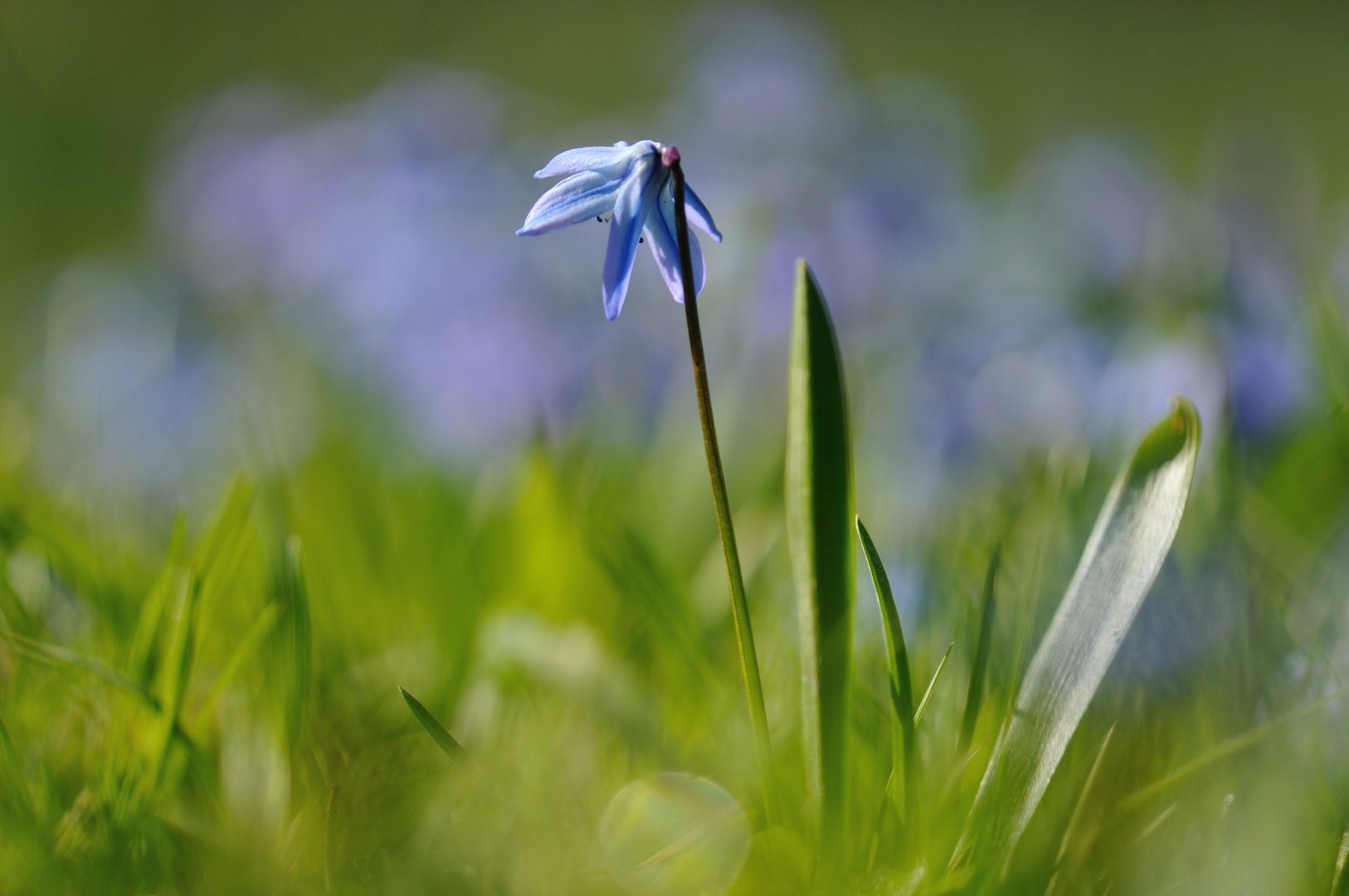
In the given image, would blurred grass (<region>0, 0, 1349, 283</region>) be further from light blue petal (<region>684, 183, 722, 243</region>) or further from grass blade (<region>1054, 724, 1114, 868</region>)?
grass blade (<region>1054, 724, 1114, 868</region>)

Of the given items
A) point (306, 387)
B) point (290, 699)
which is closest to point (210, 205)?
point (306, 387)

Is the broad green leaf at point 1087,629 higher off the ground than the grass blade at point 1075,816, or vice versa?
the broad green leaf at point 1087,629

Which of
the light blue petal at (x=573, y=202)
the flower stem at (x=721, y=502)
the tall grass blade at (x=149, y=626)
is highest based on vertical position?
the light blue petal at (x=573, y=202)

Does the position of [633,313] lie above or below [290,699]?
below

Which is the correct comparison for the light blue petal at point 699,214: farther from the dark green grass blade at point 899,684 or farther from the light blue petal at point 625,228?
the dark green grass blade at point 899,684

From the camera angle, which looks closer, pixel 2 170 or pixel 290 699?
pixel 290 699

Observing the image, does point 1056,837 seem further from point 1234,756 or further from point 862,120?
point 862,120

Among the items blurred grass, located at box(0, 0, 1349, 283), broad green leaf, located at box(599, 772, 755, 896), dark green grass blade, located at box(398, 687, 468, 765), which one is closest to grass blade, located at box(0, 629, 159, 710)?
dark green grass blade, located at box(398, 687, 468, 765)

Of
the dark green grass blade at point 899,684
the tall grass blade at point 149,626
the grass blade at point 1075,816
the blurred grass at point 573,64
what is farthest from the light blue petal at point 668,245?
the blurred grass at point 573,64
